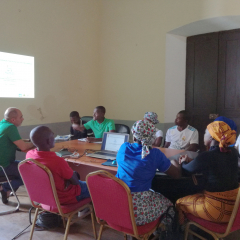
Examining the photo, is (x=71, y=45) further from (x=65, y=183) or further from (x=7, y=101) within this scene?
(x=65, y=183)

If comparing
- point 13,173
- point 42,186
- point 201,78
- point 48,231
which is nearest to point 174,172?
point 42,186

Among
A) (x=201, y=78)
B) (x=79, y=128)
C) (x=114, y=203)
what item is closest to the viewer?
(x=114, y=203)

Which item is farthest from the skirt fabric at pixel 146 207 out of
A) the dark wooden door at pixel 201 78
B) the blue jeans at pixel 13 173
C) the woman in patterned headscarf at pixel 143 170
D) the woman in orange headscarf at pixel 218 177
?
the dark wooden door at pixel 201 78

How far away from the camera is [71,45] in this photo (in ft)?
16.9

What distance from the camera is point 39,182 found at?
→ 1930 mm

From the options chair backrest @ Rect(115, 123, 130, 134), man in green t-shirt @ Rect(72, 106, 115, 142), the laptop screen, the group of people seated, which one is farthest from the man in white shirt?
the group of people seated

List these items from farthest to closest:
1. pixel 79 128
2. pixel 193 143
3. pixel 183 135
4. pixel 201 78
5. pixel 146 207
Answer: pixel 201 78 → pixel 79 128 → pixel 183 135 → pixel 193 143 → pixel 146 207

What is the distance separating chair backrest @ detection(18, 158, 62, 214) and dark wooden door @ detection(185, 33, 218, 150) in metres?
3.41

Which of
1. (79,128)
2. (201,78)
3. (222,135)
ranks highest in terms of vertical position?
(201,78)

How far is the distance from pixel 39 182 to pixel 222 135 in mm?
Result: 1420

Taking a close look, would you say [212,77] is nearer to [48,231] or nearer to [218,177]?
[218,177]

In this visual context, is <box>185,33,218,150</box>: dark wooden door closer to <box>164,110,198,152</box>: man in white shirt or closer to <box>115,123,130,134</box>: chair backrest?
<box>164,110,198,152</box>: man in white shirt

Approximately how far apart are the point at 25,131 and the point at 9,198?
140 cm

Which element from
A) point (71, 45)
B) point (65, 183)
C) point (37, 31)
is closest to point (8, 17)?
point (37, 31)
